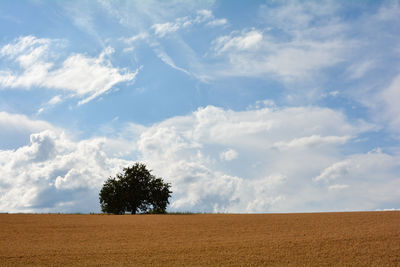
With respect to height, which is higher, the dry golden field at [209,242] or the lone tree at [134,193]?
the lone tree at [134,193]

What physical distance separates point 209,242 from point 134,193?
2081 centimetres

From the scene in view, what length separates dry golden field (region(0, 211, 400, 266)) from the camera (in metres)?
13.5

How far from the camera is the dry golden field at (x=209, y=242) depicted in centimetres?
1354

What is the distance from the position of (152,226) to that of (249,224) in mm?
5598

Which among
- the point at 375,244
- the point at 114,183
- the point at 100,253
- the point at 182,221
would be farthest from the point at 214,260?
the point at 114,183

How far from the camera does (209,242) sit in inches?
637

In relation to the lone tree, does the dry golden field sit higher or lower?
lower

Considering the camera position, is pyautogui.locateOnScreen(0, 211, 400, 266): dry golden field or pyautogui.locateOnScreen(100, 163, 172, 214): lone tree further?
pyautogui.locateOnScreen(100, 163, 172, 214): lone tree

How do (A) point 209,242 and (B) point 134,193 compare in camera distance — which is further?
(B) point 134,193

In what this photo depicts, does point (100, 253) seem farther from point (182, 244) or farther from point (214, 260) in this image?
point (214, 260)

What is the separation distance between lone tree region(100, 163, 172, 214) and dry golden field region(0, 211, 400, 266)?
41.9 ft

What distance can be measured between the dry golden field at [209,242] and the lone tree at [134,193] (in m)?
12.8

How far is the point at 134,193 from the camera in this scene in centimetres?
3581

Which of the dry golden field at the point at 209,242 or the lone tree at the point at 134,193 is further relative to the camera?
the lone tree at the point at 134,193
